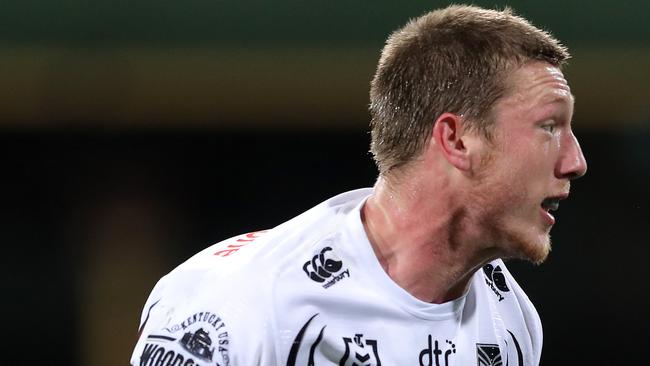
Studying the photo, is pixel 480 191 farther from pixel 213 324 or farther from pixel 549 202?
pixel 213 324

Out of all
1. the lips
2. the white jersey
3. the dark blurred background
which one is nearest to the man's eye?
the lips

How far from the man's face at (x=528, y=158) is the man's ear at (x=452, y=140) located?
0.04m

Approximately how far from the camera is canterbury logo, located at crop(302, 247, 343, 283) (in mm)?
1809

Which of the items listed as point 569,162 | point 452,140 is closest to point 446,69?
point 452,140

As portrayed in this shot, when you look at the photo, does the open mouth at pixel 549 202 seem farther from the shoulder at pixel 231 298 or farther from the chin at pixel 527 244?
the shoulder at pixel 231 298

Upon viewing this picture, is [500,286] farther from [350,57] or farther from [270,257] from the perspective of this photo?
[350,57]

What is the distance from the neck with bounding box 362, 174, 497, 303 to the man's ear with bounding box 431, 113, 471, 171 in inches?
2.2

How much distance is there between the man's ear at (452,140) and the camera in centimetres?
184

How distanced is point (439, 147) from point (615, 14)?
2019 millimetres

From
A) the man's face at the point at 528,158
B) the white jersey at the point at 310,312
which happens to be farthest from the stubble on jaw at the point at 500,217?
the white jersey at the point at 310,312

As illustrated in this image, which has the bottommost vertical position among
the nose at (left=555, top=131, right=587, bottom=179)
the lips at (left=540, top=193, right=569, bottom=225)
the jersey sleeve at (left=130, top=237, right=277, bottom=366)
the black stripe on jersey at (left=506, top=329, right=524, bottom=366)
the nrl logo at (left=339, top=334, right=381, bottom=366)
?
the black stripe on jersey at (left=506, top=329, right=524, bottom=366)

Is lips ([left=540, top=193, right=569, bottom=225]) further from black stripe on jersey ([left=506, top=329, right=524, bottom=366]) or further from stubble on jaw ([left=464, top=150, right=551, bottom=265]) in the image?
black stripe on jersey ([left=506, top=329, right=524, bottom=366])

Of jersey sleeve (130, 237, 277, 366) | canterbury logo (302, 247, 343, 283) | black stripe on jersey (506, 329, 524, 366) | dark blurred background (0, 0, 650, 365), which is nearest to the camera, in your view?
jersey sleeve (130, 237, 277, 366)

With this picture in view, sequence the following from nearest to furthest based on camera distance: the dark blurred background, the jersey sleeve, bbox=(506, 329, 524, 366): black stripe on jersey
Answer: the jersey sleeve < bbox=(506, 329, 524, 366): black stripe on jersey < the dark blurred background
